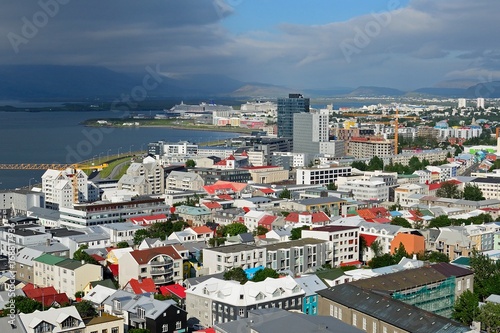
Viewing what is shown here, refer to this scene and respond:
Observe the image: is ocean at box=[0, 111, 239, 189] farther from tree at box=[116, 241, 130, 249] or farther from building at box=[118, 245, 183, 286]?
building at box=[118, 245, 183, 286]

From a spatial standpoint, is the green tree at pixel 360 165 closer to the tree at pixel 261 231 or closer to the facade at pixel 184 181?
the facade at pixel 184 181

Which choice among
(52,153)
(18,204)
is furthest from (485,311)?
(52,153)

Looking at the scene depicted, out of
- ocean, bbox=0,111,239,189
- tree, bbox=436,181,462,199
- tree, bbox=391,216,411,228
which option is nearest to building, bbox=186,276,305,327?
tree, bbox=391,216,411,228

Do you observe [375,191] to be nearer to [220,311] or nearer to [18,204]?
[18,204]

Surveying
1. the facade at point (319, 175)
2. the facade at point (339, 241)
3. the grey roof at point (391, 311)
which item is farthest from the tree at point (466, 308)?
the facade at point (319, 175)

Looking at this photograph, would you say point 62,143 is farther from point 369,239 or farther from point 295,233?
point 369,239

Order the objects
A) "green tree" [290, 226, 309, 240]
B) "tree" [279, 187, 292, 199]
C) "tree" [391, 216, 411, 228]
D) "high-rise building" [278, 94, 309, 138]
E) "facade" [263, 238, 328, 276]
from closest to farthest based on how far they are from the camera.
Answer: "facade" [263, 238, 328, 276] < "green tree" [290, 226, 309, 240] < "tree" [391, 216, 411, 228] < "tree" [279, 187, 292, 199] < "high-rise building" [278, 94, 309, 138]

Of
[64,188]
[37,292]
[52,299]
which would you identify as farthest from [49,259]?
[64,188]
